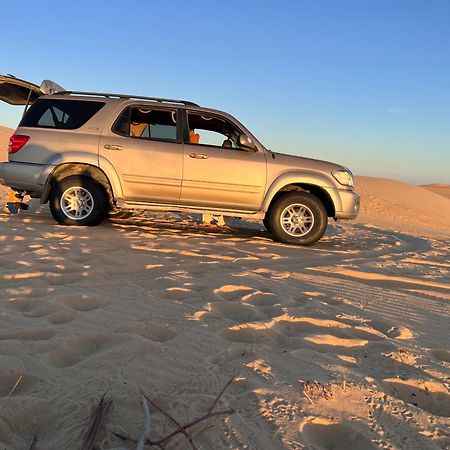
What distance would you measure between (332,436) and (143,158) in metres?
5.18

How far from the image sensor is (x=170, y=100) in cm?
660

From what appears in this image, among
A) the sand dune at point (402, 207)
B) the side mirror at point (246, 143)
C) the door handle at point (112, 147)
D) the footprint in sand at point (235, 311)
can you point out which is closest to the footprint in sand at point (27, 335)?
the footprint in sand at point (235, 311)

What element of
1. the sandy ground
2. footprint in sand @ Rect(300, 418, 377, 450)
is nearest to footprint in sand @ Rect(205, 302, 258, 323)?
the sandy ground

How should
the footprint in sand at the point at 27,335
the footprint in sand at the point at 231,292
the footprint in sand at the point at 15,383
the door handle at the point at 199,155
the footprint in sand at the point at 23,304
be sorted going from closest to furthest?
the footprint in sand at the point at 15,383 < the footprint in sand at the point at 27,335 < the footprint in sand at the point at 23,304 < the footprint in sand at the point at 231,292 < the door handle at the point at 199,155

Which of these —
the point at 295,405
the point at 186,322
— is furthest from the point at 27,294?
the point at 295,405

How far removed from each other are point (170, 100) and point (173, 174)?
1.16m

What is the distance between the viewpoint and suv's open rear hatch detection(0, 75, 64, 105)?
718 cm

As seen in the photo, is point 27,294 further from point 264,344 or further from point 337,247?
point 337,247

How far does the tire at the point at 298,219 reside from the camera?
6.57 m

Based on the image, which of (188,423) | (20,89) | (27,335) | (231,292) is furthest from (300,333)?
(20,89)

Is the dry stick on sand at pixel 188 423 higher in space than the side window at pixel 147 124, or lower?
lower

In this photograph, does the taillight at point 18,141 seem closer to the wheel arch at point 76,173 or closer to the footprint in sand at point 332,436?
the wheel arch at point 76,173

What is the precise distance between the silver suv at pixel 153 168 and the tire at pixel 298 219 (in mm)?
15

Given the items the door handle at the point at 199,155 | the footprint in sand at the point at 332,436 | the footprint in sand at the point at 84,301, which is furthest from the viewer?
the door handle at the point at 199,155
